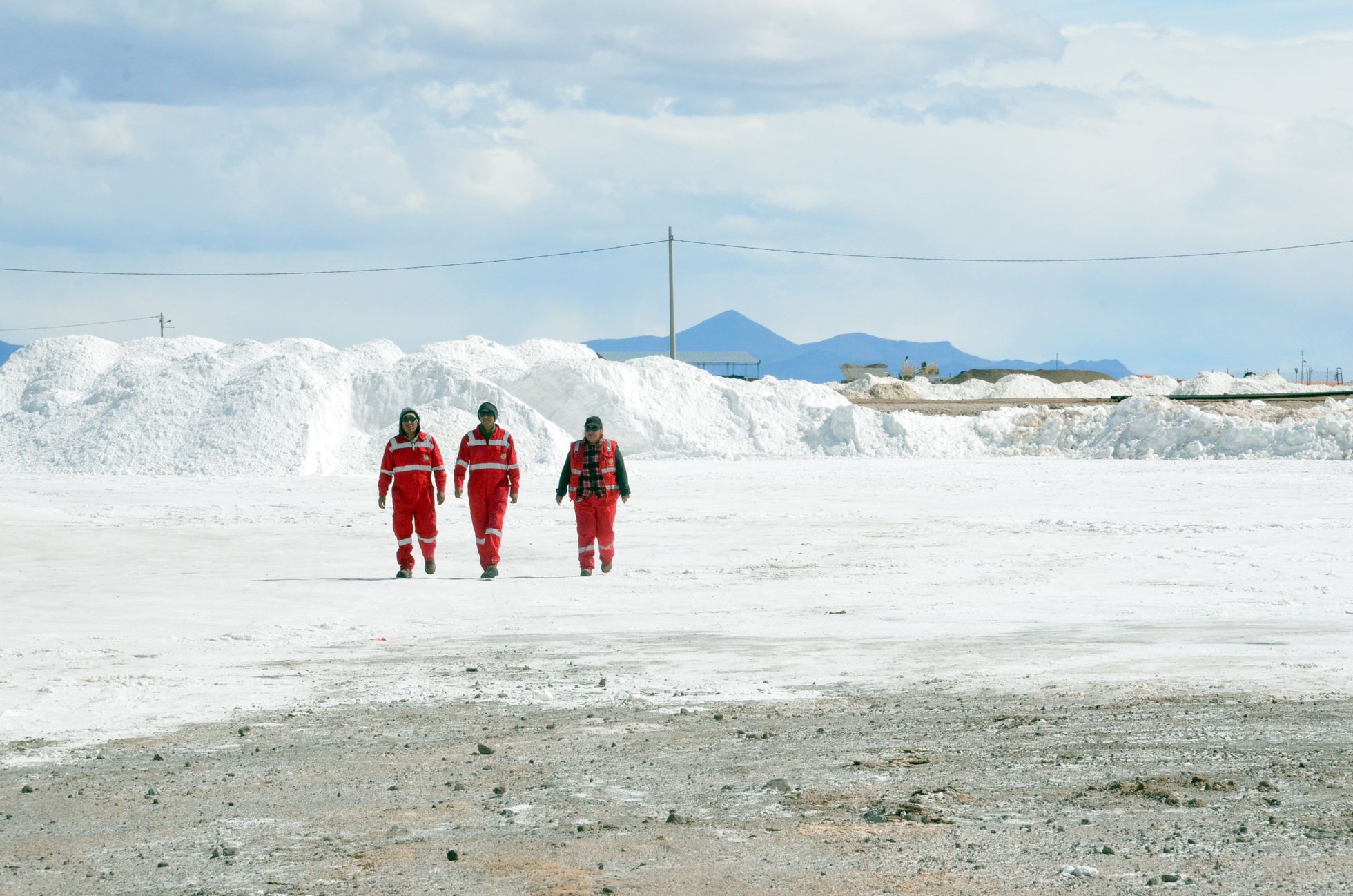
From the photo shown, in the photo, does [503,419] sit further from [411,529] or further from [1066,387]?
[1066,387]

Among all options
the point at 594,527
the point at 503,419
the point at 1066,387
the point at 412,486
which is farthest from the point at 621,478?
the point at 1066,387

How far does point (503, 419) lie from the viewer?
3472 cm

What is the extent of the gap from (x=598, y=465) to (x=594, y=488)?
23 cm

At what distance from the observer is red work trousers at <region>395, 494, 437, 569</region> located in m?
12.8

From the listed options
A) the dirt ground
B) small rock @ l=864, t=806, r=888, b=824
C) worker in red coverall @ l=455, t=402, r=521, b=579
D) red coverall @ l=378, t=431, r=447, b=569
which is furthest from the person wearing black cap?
small rock @ l=864, t=806, r=888, b=824

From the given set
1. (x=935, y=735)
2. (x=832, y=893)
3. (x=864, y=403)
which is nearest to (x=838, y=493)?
(x=935, y=735)

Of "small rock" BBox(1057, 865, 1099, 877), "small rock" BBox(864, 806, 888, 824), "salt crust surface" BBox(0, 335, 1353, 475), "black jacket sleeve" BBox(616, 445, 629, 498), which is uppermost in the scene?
"salt crust surface" BBox(0, 335, 1353, 475)

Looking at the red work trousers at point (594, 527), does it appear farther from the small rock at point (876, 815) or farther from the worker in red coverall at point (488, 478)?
the small rock at point (876, 815)

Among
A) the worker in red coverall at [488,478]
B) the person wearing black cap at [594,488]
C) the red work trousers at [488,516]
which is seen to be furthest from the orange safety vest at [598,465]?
the red work trousers at [488,516]

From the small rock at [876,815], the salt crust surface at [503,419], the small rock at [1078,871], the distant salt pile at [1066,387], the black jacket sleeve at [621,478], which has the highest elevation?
the distant salt pile at [1066,387]

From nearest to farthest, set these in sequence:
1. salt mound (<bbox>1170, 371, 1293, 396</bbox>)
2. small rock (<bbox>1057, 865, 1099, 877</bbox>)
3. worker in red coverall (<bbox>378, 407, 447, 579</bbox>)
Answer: small rock (<bbox>1057, 865, 1099, 877</bbox>) < worker in red coverall (<bbox>378, 407, 447, 579</bbox>) < salt mound (<bbox>1170, 371, 1293, 396</bbox>)

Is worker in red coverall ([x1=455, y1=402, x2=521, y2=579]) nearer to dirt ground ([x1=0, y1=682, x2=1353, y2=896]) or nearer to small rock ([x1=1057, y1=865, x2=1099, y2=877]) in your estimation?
dirt ground ([x1=0, y1=682, x2=1353, y2=896])

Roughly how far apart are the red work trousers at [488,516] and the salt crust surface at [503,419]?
2004 centimetres

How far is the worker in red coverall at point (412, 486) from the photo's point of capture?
12.7 meters
